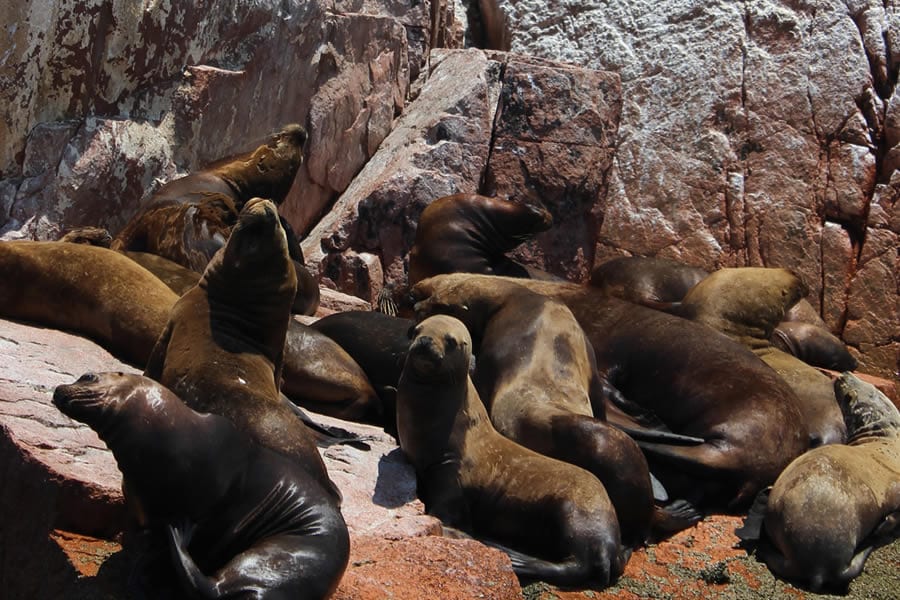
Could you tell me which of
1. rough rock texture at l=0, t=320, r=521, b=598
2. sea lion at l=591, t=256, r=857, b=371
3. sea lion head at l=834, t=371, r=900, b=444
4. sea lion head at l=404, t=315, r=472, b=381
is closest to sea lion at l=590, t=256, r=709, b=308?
sea lion at l=591, t=256, r=857, b=371

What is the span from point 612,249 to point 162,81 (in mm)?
3922

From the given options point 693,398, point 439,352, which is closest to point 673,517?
point 693,398

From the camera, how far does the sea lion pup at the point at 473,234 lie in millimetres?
8906

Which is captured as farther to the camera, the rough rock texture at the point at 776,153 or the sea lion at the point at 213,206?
the rough rock texture at the point at 776,153

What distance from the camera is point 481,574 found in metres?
4.51

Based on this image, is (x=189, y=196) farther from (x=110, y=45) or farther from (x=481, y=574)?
(x=481, y=574)

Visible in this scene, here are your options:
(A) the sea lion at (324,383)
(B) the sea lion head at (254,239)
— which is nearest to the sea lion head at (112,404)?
(B) the sea lion head at (254,239)

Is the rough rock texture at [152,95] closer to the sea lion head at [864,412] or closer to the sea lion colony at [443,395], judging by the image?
the sea lion colony at [443,395]

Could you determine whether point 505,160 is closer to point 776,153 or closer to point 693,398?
Answer: point 776,153

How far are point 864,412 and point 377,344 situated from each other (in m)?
2.65

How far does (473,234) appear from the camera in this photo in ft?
29.6

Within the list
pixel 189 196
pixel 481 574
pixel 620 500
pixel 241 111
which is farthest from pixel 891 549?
pixel 241 111

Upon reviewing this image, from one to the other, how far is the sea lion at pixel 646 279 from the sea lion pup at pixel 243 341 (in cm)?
374

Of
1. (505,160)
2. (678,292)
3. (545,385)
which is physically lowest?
(678,292)
